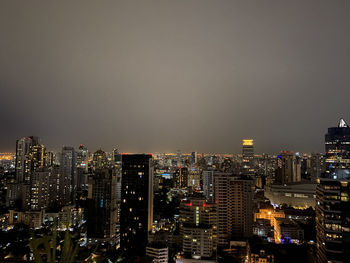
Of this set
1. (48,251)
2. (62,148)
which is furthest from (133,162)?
(62,148)

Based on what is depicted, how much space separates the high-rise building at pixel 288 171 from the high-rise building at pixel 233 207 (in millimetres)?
9006

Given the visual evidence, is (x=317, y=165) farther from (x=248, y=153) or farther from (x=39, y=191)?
(x=39, y=191)

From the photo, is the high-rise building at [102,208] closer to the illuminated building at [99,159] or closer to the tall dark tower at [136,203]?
the tall dark tower at [136,203]

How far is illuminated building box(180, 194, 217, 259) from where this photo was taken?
7.21 meters

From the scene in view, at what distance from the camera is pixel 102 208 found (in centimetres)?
943

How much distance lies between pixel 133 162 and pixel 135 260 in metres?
3.30

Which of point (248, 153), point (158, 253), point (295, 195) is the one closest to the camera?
point (158, 253)

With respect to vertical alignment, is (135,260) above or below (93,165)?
below

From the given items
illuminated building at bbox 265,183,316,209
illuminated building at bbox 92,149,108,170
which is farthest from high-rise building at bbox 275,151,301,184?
illuminated building at bbox 92,149,108,170

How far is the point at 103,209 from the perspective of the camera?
9.37 m

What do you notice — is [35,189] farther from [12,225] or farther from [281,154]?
[281,154]

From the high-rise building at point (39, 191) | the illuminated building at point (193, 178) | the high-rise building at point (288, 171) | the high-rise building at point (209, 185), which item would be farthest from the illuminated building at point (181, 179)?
the high-rise building at point (39, 191)

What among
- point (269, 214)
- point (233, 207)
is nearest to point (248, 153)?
point (269, 214)

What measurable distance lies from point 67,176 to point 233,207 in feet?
30.0
